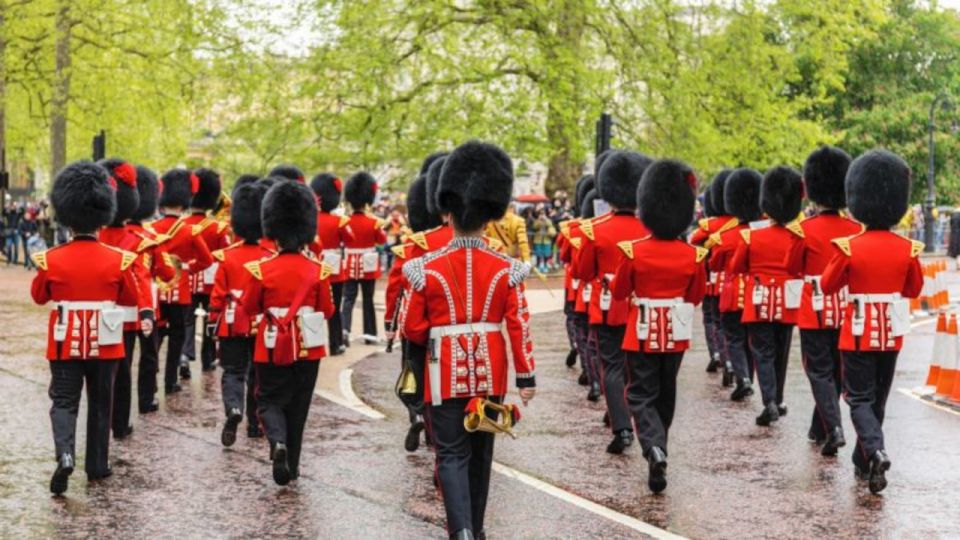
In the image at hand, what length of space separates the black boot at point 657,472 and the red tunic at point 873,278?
1.24 metres

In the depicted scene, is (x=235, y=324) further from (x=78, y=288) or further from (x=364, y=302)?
(x=364, y=302)

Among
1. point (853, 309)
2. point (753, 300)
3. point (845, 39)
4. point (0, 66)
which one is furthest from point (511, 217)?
point (0, 66)

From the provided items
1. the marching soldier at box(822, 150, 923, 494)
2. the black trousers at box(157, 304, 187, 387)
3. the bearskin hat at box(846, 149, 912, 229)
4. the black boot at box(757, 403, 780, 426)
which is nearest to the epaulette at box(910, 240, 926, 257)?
the marching soldier at box(822, 150, 923, 494)

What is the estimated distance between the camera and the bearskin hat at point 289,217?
29.2ft

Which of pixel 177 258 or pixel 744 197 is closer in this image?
pixel 177 258

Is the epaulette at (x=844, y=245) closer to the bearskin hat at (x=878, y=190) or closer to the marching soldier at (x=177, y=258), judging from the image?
the bearskin hat at (x=878, y=190)

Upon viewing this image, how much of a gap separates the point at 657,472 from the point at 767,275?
9.40 feet

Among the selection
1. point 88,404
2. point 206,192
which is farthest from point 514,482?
point 206,192

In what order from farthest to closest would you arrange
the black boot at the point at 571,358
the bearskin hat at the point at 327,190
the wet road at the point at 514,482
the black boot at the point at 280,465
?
the bearskin hat at the point at 327,190 → the black boot at the point at 571,358 → the black boot at the point at 280,465 → the wet road at the point at 514,482

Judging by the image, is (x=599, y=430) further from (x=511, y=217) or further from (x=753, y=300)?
(x=511, y=217)

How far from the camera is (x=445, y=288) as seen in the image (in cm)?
660

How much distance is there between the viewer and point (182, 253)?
480 inches

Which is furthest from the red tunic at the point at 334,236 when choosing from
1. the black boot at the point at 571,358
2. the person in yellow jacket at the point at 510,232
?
the person in yellow jacket at the point at 510,232

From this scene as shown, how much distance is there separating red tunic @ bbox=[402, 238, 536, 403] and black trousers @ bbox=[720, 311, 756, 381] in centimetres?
539
